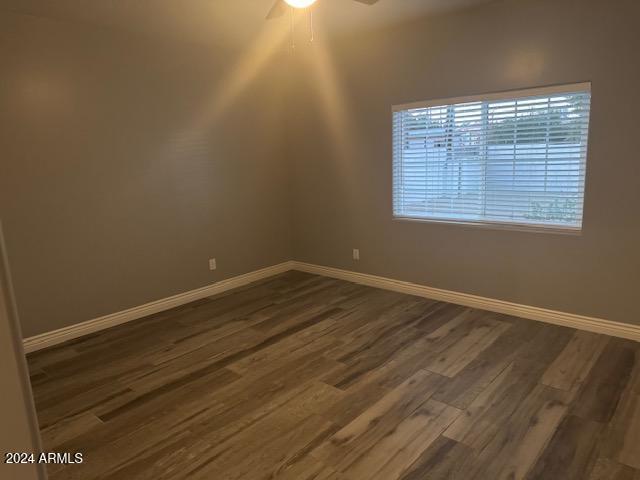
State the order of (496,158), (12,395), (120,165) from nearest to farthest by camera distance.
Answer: (12,395), (496,158), (120,165)

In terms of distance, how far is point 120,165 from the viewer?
150 inches

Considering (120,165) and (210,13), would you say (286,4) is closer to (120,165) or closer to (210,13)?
(210,13)

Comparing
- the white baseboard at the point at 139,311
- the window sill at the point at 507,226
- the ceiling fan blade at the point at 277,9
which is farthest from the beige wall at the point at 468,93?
the ceiling fan blade at the point at 277,9

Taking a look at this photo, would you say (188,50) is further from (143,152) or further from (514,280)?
(514,280)

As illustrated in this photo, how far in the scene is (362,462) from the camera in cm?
209

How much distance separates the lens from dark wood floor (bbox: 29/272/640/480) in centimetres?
210

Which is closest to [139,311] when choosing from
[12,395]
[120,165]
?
[120,165]

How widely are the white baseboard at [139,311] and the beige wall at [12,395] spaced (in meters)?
3.29

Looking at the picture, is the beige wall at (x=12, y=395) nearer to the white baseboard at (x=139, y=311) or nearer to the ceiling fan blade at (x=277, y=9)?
the ceiling fan blade at (x=277, y=9)

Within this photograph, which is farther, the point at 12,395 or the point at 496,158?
the point at 496,158

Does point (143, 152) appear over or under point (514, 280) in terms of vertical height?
over

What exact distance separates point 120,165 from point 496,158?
321 centimetres

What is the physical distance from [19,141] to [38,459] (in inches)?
130

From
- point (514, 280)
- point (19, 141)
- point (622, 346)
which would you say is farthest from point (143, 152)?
point (622, 346)
